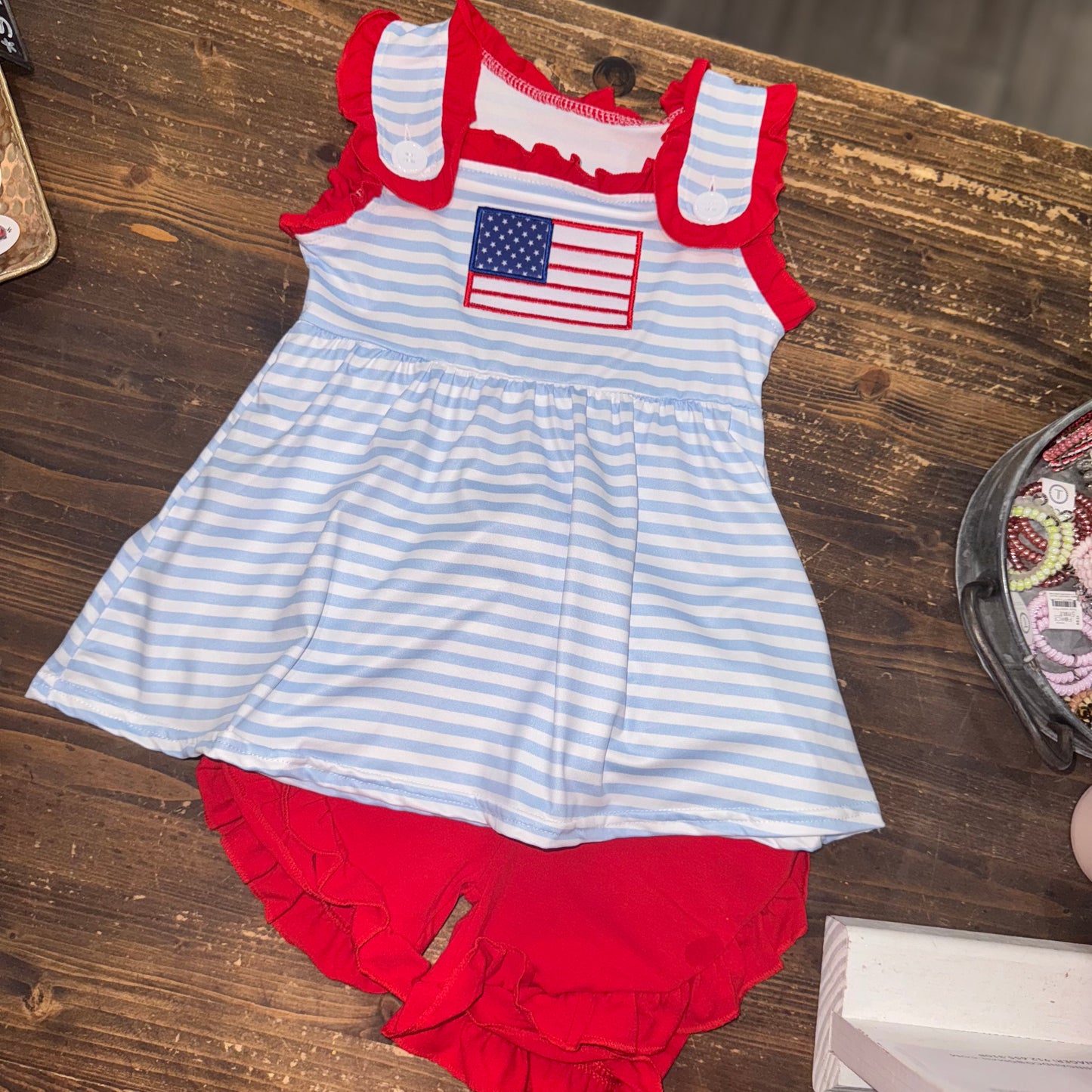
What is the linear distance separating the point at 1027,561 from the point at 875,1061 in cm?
61

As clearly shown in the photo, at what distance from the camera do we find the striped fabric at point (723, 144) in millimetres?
988

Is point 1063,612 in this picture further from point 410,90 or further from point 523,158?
point 410,90

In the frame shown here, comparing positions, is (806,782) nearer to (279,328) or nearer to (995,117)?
(279,328)

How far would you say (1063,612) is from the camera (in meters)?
1.09

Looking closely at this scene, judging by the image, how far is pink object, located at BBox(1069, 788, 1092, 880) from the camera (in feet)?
3.64

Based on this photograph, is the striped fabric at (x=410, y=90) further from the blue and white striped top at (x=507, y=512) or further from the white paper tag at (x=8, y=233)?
the white paper tag at (x=8, y=233)

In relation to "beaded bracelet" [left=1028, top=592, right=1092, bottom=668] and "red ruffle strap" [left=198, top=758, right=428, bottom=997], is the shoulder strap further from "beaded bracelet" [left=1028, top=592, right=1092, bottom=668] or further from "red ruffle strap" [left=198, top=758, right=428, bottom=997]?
"beaded bracelet" [left=1028, top=592, right=1092, bottom=668]

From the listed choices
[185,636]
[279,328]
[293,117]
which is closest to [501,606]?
[185,636]

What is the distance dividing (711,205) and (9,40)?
85cm

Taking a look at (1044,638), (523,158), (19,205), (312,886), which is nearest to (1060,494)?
(1044,638)

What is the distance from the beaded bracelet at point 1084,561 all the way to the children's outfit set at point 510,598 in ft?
1.20

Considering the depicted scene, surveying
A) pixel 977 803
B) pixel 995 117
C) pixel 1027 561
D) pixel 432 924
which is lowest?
pixel 432 924

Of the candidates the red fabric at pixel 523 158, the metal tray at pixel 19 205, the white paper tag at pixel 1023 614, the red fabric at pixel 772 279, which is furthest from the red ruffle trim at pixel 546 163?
the white paper tag at pixel 1023 614

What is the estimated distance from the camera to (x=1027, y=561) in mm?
Result: 1097
